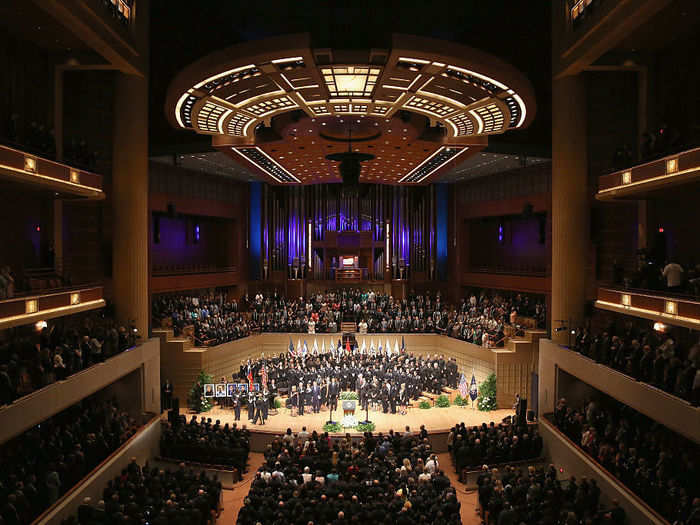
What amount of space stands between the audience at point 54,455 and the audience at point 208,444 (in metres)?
1.07

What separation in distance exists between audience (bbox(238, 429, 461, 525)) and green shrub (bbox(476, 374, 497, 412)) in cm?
520

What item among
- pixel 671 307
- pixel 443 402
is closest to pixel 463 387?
pixel 443 402

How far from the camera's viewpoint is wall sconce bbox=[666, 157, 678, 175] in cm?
980

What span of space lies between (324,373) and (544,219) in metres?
10.5

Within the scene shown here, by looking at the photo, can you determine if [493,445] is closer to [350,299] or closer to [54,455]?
[54,455]

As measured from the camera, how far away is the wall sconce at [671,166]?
32.1ft

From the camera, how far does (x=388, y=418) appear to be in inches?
611

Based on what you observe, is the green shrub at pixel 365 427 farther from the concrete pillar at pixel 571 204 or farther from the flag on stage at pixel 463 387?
the concrete pillar at pixel 571 204

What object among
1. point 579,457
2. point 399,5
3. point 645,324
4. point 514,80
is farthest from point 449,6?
point 579,457

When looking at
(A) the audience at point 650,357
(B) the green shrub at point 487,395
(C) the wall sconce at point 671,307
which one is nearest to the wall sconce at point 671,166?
(C) the wall sconce at point 671,307

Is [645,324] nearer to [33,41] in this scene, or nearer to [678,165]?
[678,165]

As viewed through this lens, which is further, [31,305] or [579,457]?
[579,457]

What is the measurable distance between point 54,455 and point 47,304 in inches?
119

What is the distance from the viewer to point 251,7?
15664 mm
